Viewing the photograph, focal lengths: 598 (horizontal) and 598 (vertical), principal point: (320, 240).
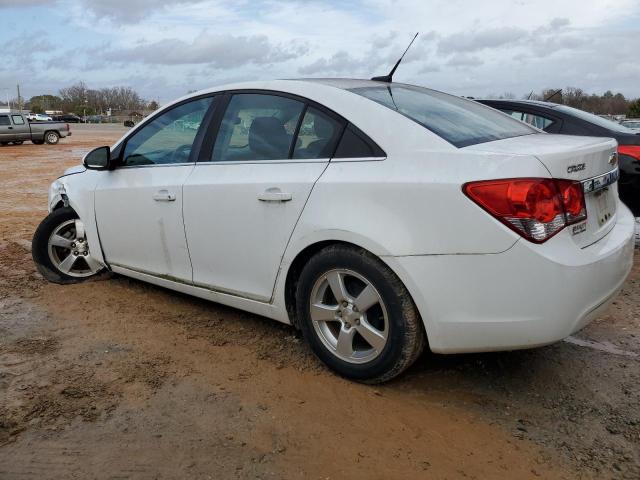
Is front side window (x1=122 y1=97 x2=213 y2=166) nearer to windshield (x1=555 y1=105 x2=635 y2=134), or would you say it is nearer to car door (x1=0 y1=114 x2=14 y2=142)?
windshield (x1=555 y1=105 x2=635 y2=134)

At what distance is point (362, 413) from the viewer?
2898 millimetres

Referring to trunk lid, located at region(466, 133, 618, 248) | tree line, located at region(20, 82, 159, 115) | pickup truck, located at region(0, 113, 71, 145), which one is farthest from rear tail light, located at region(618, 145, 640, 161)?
tree line, located at region(20, 82, 159, 115)

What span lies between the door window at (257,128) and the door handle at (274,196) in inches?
8.7

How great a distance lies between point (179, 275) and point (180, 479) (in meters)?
1.80

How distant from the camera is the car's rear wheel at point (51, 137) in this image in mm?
31203

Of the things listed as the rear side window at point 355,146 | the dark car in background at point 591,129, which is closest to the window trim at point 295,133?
the rear side window at point 355,146

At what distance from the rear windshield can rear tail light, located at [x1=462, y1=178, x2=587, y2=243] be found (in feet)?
1.17

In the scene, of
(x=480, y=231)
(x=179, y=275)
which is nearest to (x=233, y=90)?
(x=179, y=275)

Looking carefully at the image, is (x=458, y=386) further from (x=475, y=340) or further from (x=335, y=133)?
(x=335, y=133)

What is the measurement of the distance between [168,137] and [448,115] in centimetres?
194

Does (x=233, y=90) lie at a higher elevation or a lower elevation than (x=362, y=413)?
higher

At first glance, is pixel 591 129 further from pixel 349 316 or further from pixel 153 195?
pixel 153 195

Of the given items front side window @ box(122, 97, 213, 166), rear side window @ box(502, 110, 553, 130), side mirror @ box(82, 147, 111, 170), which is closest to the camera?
front side window @ box(122, 97, 213, 166)

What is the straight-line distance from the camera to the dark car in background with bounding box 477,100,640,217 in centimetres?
582
